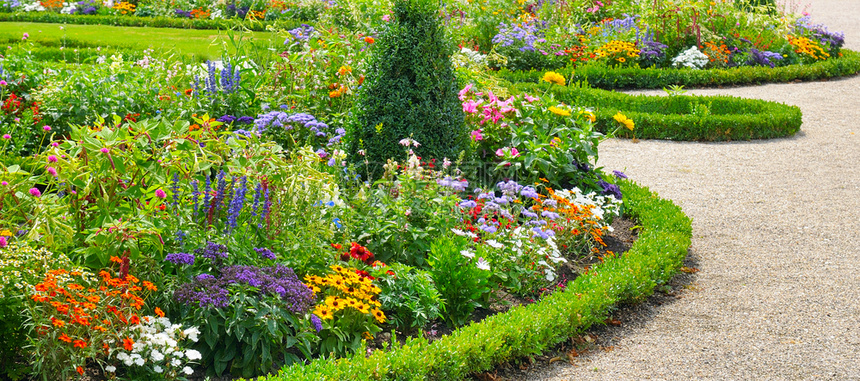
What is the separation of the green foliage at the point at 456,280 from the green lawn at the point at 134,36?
273 inches

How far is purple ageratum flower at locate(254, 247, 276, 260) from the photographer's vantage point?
12.0ft

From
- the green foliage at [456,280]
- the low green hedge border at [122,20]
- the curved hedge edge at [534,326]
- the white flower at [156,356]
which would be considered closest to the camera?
the white flower at [156,356]

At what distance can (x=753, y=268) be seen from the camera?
16.6ft

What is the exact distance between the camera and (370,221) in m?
4.33

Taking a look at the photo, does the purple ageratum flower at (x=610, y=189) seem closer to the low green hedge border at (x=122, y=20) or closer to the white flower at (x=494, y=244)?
the white flower at (x=494, y=244)

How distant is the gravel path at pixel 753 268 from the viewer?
3.91m

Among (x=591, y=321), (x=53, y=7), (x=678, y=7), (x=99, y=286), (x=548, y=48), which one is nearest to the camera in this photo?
(x=99, y=286)

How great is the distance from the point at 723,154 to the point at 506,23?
194 inches

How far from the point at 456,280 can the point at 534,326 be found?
0.48m

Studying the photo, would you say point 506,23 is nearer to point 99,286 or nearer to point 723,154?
point 723,154

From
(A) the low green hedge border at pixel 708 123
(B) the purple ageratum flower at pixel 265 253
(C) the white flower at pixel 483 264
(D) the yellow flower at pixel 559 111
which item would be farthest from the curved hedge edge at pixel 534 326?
(A) the low green hedge border at pixel 708 123

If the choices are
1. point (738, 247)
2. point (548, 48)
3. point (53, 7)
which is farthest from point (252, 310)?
point (53, 7)

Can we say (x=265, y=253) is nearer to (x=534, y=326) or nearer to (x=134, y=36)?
(x=534, y=326)

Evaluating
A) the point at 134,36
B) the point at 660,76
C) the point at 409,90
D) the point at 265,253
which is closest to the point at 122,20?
the point at 134,36
